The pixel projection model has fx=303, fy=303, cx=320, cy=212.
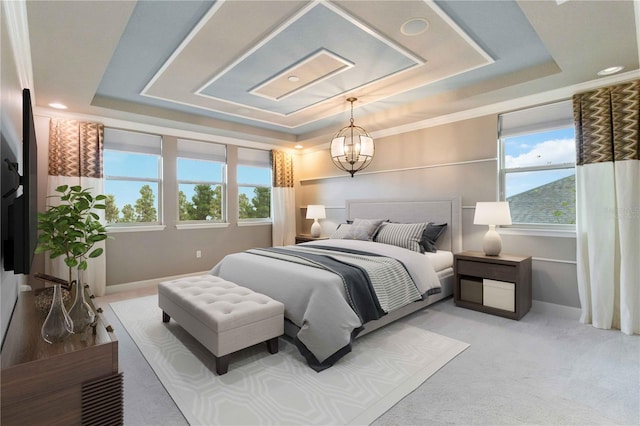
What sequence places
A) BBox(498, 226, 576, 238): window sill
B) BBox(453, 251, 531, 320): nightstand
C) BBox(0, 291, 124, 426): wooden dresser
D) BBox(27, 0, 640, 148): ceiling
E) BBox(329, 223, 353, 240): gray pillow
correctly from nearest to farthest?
BBox(0, 291, 124, 426): wooden dresser, BBox(27, 0, 640, 148): ceiling, BBox(453, 251, 531, 320): nightstand, BBox(498, 226, 576, 238): window sill, BBox(329, 223, 353, 240): gray pillow

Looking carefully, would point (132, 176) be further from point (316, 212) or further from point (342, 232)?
point (342, 232)

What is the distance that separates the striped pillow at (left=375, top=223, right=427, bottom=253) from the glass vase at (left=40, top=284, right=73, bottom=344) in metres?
3.33

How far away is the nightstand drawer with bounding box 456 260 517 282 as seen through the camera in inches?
127

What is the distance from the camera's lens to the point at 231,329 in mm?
2182

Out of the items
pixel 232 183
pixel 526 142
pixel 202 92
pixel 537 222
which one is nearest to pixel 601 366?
pixel 537 222

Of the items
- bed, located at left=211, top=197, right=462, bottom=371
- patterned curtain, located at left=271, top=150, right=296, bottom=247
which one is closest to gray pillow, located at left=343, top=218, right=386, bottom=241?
bed, located at left=211, top=197, right=462, bottom=371

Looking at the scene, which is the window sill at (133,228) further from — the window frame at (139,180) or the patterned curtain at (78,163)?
the patterned curtain at (78,163)

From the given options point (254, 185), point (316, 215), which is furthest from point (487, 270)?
point (254, 185)

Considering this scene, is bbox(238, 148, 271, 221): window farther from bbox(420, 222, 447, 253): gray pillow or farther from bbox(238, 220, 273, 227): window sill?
bbox(420, 222, 447, 253): gray pillow

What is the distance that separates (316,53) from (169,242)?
371 centimetres

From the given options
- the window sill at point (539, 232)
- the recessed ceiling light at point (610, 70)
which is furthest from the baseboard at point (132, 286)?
the recessed ceiling light at point (610, 70)

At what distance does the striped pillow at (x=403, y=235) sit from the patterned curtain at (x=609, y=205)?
5.26 ft

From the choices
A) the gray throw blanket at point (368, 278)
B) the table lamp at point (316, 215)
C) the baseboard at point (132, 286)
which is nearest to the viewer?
the gray throw blanket at point (368, 278)

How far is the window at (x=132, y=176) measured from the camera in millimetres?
4391
